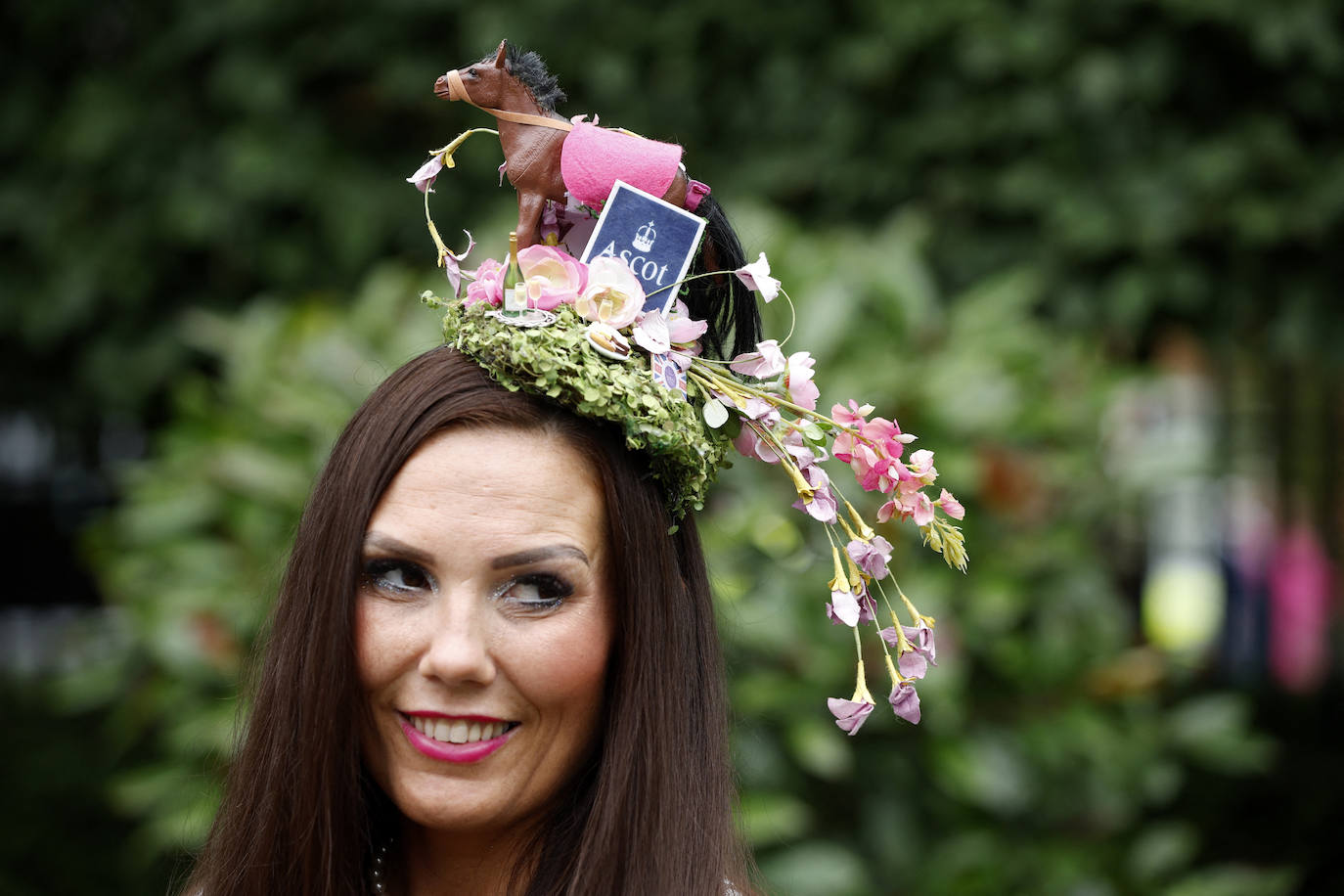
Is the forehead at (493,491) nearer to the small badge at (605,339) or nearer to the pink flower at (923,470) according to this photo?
the small badge at (605,339)

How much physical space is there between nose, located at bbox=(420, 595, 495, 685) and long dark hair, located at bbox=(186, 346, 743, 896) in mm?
125

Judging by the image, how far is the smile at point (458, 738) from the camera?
67.2 inches

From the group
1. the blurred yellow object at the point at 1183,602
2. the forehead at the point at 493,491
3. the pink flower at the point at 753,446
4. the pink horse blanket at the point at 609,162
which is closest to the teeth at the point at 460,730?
the forehead at the point at 493,491

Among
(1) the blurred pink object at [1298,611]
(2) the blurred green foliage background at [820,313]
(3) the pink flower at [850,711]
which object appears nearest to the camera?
(3) the pink flower at [850,711]

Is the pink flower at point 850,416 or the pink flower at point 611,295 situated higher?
the pink flower at point 611,295

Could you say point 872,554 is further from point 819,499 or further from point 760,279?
point 760,279

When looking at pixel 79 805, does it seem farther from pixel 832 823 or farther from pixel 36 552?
pixel 832 823

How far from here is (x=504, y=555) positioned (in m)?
1.67

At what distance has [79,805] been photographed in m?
5.70

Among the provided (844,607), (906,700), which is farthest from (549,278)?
(906,700)

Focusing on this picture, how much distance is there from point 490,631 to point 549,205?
1.88 feet

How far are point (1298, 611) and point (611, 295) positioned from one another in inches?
269

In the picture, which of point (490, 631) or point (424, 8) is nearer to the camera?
point (490, 631)

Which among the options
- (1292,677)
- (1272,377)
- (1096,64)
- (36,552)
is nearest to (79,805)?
(36,552)
